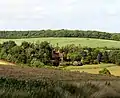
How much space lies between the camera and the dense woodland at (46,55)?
80.9 m

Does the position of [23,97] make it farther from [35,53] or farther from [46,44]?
[46,44]

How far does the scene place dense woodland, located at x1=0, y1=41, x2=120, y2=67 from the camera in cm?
8091

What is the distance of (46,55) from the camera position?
87750mm

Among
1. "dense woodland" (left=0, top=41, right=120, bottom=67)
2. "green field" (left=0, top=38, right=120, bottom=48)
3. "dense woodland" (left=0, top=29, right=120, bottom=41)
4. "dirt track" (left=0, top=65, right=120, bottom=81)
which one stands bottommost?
"dense woodland" (left=0, top=41, right=120, bottom=67)

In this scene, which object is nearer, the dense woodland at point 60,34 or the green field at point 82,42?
the green field at point 82,42

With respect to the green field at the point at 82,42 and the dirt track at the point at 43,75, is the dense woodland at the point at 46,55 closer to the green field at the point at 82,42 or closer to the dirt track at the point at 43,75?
the green field at the point at 82,42

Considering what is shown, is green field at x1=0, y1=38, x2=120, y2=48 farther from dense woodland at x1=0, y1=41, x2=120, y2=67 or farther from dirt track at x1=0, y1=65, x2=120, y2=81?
dirt track at x1=0, y1=65, x2=120, y2=81

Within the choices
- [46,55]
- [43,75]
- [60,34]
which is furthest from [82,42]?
[43,75]

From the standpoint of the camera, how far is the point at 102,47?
103750mm

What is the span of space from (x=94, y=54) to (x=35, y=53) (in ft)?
50.1

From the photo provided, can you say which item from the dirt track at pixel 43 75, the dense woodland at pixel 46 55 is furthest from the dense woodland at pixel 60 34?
the dirt track at pixel 43 75

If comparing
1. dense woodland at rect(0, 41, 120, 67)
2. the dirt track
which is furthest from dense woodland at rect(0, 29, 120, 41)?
the dirt track

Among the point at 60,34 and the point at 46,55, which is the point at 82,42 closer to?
the point at 60,34

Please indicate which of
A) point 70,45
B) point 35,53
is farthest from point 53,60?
point 70,45
